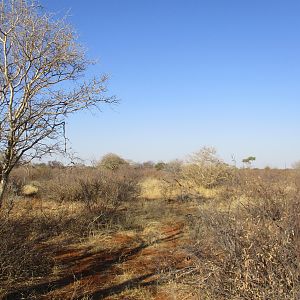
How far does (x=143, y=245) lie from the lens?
8438mm

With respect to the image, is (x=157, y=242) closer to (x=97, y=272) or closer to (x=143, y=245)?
(x=143, y=245)

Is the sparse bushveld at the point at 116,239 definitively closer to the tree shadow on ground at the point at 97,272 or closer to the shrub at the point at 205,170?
the tree shadow on ground at the point at 97,272

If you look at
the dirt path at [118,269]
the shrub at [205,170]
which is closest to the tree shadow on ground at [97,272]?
the dirt path at [118,269]

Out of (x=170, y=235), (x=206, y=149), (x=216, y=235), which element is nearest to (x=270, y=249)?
(x=216, y=235)

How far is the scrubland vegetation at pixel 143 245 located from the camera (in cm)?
371

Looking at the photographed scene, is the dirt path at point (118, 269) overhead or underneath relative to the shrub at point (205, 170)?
underneath

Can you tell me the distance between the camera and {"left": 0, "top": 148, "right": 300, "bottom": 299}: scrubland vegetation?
3711 millimetres

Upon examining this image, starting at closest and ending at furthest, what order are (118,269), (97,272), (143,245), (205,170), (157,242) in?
(97,272)
(118,269)
(143,245)
(157,242)
(205,170)

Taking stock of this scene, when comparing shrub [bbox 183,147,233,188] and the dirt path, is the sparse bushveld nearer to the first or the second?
the dirt path

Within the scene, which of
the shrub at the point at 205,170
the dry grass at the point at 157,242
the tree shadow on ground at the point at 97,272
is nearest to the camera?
the dry grass at the point at 157,242

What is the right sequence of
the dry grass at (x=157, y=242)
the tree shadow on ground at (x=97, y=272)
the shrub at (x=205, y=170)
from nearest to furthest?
the dry grass at (x=157, y=242) < the tree shadow on ground at (x=97, y=272) < the shrub at (x=205, y=170)

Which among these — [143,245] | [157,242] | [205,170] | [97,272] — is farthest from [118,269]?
[205,170]

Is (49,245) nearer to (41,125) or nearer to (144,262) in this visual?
(144,262)

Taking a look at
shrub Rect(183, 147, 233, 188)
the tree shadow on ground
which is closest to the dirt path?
the tree shadow on ground
